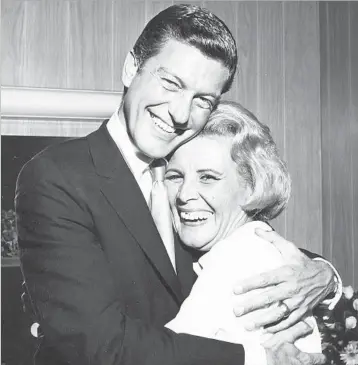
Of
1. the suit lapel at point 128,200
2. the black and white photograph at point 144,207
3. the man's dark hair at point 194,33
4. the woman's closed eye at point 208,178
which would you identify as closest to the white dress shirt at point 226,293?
the black and white photograph at point 144,207

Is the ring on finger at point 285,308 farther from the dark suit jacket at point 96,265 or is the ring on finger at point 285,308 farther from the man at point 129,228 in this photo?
the dark suit jacket at point 96,265

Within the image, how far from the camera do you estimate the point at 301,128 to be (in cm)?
293

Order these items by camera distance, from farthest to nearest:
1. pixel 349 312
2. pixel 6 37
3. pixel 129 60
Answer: pixel 6 37
pixel 349 312
pixel 129 60

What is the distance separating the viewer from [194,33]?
1.43 metres

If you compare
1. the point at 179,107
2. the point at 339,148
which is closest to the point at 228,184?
the point at 179,107

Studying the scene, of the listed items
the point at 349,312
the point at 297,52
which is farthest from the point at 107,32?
the point at 349,312

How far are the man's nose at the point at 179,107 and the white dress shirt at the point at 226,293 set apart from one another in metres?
0.32

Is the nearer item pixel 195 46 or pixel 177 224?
pixel 195 46

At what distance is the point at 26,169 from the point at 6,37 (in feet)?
4.05

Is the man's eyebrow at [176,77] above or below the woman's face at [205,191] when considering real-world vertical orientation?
above

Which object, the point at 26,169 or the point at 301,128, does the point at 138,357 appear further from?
the point at 301,128

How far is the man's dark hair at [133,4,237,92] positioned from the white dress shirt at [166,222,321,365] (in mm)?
459

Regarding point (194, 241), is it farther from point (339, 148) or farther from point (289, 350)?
point (339, 148)

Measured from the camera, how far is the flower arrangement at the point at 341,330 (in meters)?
2.19
